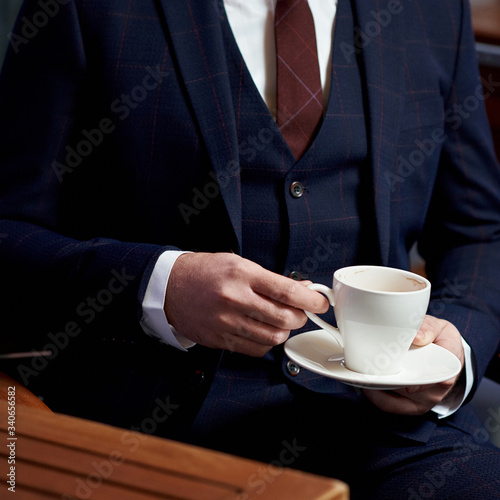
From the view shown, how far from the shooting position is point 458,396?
98 cm

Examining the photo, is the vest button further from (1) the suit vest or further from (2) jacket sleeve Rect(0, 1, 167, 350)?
(2) jacket sleeve Rect(0, 1, 167, 350)

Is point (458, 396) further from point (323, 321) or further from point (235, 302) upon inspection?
point (235, 302)

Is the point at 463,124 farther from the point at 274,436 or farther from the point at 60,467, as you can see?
the point at 60,467

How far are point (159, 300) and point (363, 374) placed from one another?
28cm

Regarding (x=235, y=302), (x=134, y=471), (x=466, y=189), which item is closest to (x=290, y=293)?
(x=235, y=302)

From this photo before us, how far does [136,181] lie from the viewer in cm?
97

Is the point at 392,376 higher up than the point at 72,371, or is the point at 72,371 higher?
the point at 392,376

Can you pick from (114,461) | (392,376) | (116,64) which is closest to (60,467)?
(114,461)

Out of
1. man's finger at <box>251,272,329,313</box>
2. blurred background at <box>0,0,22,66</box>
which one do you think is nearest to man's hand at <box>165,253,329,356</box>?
man's finger at <box>251,272,329,313</box>

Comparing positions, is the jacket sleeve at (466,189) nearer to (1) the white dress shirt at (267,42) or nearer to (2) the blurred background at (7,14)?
(1) the white dress shirt at (267,42)

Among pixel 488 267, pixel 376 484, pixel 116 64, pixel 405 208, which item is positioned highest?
pixel 116 64

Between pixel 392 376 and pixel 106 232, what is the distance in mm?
524

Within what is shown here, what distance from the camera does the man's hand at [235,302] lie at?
0.76 m

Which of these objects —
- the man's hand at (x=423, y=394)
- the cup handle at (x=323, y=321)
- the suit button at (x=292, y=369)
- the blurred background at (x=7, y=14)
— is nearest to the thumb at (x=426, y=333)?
the man's hand at (x=423, y=394)
